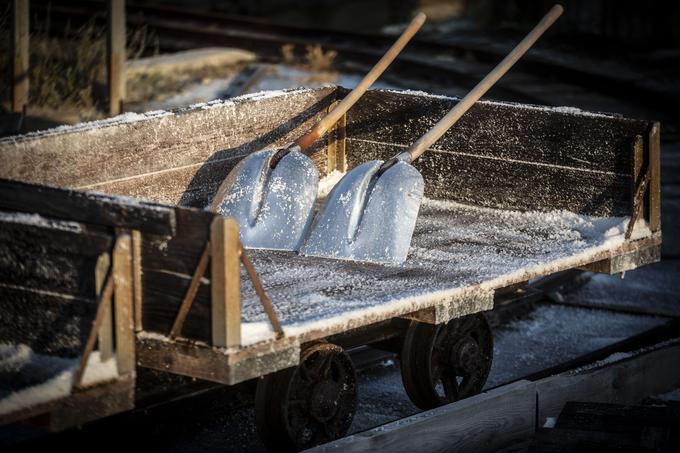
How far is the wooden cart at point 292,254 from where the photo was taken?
4.12m

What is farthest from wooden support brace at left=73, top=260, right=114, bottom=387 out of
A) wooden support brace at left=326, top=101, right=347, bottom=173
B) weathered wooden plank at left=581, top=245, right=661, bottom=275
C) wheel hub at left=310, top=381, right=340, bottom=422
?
wooden support brace at left=326, top=101, right=347, bottom=173

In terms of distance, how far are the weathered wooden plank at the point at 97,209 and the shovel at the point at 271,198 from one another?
1520mm

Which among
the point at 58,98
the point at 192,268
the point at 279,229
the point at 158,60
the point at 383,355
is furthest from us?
the point at 158,60

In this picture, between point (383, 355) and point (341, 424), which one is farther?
point (383, 355)

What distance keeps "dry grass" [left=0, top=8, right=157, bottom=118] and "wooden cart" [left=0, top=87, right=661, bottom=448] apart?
190 inches

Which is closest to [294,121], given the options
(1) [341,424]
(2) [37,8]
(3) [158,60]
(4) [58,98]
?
(1) [341,424]

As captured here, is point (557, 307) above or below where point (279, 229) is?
below

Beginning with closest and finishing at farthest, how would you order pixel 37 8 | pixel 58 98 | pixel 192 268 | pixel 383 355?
pixel 192 268 → pixel 383 355 → pixel 58 98 → pixel 37 8

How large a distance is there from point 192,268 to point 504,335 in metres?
3.05

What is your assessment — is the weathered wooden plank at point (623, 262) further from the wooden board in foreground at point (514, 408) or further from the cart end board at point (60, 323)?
the cart end board at point (60, 323)

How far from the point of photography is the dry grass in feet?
35.9

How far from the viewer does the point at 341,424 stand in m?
5.04

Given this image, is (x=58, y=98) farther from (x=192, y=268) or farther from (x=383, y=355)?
(x=192, y=268)

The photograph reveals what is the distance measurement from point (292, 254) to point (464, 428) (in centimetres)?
117
